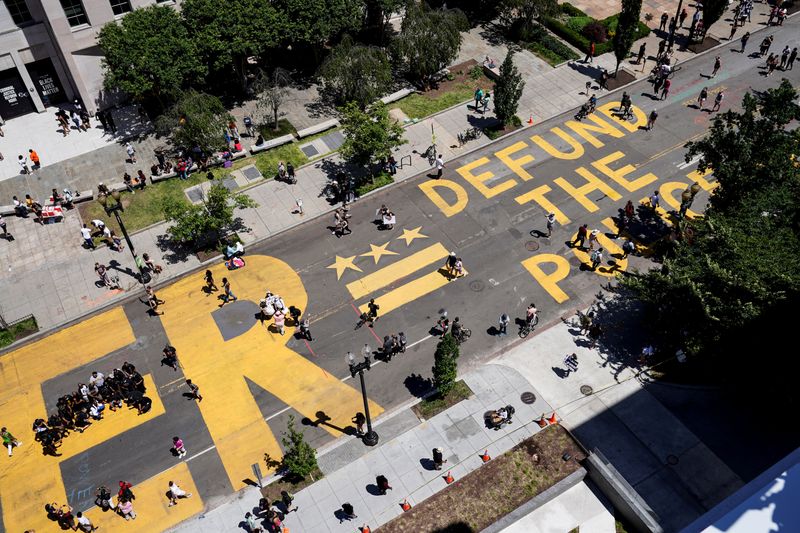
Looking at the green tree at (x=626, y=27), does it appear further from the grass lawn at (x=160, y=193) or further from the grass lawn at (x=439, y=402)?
the grass lawn at (x=439, y=402)

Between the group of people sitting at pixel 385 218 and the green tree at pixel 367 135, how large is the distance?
11.4ft

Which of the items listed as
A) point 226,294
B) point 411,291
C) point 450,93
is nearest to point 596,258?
point 411,291

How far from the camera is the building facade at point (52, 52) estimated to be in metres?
44.0

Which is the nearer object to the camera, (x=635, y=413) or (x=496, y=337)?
(x=635, y=413)

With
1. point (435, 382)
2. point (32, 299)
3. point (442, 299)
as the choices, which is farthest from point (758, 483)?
point (32, 299)

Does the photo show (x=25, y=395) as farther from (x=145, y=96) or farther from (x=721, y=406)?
(x=721, y=406)

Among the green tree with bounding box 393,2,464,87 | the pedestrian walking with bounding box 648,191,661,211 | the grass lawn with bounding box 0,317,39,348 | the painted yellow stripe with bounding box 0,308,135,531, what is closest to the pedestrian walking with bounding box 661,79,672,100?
the pedestrian walking with bounding box 648,191,661,211

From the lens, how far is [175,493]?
2775 cm

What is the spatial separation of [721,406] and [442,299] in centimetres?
1471

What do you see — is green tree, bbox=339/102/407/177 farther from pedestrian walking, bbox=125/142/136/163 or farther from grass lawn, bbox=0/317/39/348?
grass lawn, bbox=0/317/39/348

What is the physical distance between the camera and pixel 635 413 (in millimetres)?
30078

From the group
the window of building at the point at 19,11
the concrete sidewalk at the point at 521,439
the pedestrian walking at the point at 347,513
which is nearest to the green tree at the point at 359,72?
the window of building at the point at 19,11

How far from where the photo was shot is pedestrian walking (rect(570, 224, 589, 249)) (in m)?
37.1

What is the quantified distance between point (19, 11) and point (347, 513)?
41.0 metres
